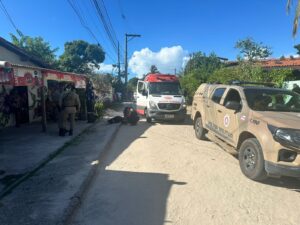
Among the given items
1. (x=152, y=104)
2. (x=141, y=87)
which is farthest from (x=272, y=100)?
(x=141, y=87)

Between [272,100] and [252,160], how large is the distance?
1814mm

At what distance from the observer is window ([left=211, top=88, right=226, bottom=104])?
8.52m

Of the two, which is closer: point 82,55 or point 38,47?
point 38,47

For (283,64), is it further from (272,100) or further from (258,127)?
(258,127)

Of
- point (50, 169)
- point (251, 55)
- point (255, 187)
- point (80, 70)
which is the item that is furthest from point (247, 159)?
point (80, 70)

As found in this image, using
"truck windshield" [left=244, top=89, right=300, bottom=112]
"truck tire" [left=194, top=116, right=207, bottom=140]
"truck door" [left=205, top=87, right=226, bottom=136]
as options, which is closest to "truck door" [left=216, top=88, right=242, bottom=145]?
"truck door" [left=205, top=87, right=226, bottom=136]

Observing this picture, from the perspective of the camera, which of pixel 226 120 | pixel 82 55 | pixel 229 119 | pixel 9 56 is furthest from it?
pixel 82 55

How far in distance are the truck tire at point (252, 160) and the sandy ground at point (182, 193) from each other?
158 millimetres

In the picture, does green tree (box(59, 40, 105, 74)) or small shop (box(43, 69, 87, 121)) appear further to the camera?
green tree (box(59, 40, 105, 74))

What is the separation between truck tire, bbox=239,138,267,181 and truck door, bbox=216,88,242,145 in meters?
0.52

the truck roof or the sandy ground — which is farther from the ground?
the truck roof

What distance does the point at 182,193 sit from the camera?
5.32m

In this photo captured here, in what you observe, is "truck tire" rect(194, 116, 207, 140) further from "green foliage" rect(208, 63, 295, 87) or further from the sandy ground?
"green foliage" rect(208, 63, 295, 87)

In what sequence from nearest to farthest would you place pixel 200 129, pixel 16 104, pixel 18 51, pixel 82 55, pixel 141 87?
pixel 200 129 → pixel 16 104 → pixel 18 51 → pixel 141 87 → pixel 82 55
